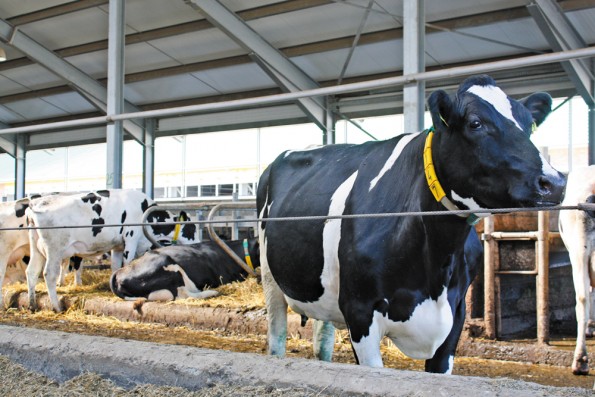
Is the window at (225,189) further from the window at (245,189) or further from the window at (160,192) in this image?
the window at (160,192)

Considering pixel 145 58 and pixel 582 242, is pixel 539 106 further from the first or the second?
pixel 145 58

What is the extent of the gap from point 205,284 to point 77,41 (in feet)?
27.3

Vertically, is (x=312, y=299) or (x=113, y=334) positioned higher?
(x=312, y=299)

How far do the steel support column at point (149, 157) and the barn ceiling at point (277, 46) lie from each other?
103 cm

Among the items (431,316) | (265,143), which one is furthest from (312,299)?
(265,143)

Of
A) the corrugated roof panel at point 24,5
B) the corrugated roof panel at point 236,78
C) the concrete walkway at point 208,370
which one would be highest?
the corrugated roof panel at point 24,5

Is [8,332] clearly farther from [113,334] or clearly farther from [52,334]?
[113,334]

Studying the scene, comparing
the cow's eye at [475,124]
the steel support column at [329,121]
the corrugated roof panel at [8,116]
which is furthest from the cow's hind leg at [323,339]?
the corrugated roof panel at [8,116]

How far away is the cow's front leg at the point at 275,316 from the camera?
169 inches

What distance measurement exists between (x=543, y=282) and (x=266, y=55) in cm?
962

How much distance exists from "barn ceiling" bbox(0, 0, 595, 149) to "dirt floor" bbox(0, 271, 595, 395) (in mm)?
5406

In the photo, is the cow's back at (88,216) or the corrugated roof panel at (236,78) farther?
the corrugated roof panel at (236,78)

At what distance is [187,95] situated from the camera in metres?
17.0

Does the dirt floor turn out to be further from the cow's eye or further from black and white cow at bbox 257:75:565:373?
the cow's eye
